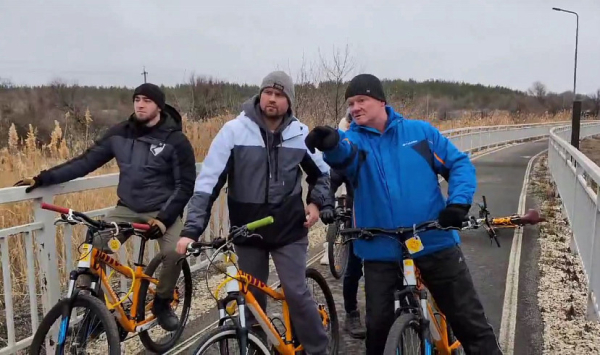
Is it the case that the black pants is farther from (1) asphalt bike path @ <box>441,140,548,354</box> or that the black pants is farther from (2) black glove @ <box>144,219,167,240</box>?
(2) black glove @ <box>144,219,167,240</box>

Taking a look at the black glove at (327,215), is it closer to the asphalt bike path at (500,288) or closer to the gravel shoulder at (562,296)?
the asphalt bike path at (500,288)

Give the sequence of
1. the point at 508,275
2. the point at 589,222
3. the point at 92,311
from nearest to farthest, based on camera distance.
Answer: the point at 92,311 < the point at 589,222 < the point at 508,275

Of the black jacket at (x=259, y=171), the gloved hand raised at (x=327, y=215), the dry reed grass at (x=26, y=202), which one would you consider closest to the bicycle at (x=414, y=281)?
the gloved hand raised at (x=327, y=215)

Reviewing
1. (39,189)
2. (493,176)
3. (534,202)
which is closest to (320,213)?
(39,189)

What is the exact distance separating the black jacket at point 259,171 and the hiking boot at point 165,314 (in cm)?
120

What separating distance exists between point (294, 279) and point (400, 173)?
984mm

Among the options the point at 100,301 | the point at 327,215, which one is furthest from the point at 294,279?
the point at 100,301

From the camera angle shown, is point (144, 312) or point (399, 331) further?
point (144, 312)

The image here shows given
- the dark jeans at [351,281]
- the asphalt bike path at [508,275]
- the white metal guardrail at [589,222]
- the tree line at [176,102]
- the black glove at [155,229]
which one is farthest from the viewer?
the tree line at [176,102]

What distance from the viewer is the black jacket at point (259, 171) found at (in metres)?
3.42

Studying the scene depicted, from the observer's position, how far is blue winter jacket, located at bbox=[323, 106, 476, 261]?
316 centimetres

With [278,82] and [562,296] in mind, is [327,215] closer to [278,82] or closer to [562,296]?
[278,82]

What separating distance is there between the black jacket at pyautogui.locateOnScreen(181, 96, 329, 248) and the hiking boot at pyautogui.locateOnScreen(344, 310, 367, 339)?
1550mm

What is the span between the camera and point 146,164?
418 cm
